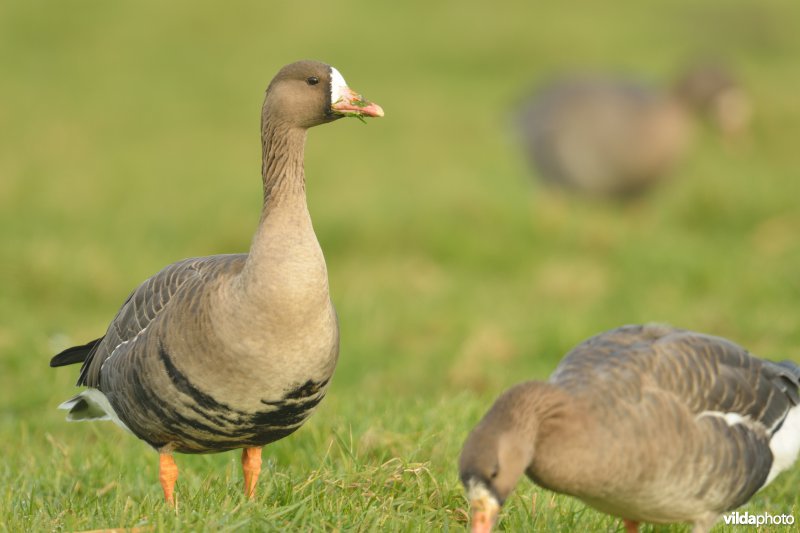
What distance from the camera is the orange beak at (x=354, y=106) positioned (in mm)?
5023

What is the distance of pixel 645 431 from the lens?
4.28m

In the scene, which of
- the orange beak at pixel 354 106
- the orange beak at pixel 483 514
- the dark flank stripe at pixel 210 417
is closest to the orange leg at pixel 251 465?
the dark flank stripe at pixel 210 417

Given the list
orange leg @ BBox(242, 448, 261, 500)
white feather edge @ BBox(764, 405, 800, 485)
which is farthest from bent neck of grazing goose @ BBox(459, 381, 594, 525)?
orange leg @ BBox(242, 448, 261, 500)

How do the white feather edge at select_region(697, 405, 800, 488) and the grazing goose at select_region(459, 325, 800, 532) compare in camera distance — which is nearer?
the grazing goose at select_region(459, 325, 800, 532)

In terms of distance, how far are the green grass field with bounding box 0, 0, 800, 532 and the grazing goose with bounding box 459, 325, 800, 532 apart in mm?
547

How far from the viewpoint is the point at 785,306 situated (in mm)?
10031

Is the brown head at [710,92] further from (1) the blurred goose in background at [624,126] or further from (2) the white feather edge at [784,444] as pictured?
(2) the white feather edge at [784,444]

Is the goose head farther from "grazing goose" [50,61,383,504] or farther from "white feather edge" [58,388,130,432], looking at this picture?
"white feather edge" [58,388,130,432]

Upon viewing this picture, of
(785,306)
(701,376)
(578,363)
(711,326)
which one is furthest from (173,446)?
(785,306)

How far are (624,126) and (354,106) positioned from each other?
9247 mm

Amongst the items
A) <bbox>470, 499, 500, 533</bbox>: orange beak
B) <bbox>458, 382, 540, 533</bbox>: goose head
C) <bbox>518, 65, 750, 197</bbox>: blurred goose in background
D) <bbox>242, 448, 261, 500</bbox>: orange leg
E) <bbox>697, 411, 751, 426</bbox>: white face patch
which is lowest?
<bbox>242, 448, 261, 500</bbox>: orange leg

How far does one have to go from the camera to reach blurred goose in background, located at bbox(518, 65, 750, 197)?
44.9ft

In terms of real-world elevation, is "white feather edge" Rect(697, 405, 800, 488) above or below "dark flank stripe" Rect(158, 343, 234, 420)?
below

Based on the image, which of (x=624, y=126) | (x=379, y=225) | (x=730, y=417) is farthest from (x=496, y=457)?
(x=624, y=126)
